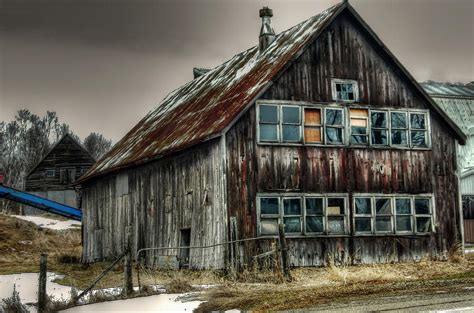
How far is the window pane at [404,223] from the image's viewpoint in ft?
79.4

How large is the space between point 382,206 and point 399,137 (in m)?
2.52

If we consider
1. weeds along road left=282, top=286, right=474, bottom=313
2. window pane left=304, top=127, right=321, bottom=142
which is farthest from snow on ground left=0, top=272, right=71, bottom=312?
window pane left=304, top=127, right=321, bottom=142

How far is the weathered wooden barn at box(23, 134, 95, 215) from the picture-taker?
6488cm

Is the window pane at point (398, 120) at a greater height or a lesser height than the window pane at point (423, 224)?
greater

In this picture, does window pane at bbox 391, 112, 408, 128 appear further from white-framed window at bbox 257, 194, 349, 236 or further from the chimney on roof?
the chimney on roof

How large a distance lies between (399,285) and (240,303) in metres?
4.07

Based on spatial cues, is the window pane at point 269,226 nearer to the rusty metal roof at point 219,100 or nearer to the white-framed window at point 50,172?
the rusty metal roof at point 219,100

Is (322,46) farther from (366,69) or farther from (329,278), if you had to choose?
(329,278)

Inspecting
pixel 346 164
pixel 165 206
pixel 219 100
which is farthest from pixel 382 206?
pixel 165 206

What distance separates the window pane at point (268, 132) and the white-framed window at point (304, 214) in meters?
1.78

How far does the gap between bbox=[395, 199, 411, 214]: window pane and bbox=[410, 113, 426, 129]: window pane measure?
2656 mm

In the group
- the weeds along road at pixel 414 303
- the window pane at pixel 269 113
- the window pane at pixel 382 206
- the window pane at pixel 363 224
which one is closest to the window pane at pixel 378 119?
the window pane at pixel 382 206

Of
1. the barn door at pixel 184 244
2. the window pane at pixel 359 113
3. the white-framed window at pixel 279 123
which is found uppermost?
the window pane at pixel 359 113

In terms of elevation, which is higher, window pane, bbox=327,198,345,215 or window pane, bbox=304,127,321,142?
window pane, bbox=304,127,321,142
